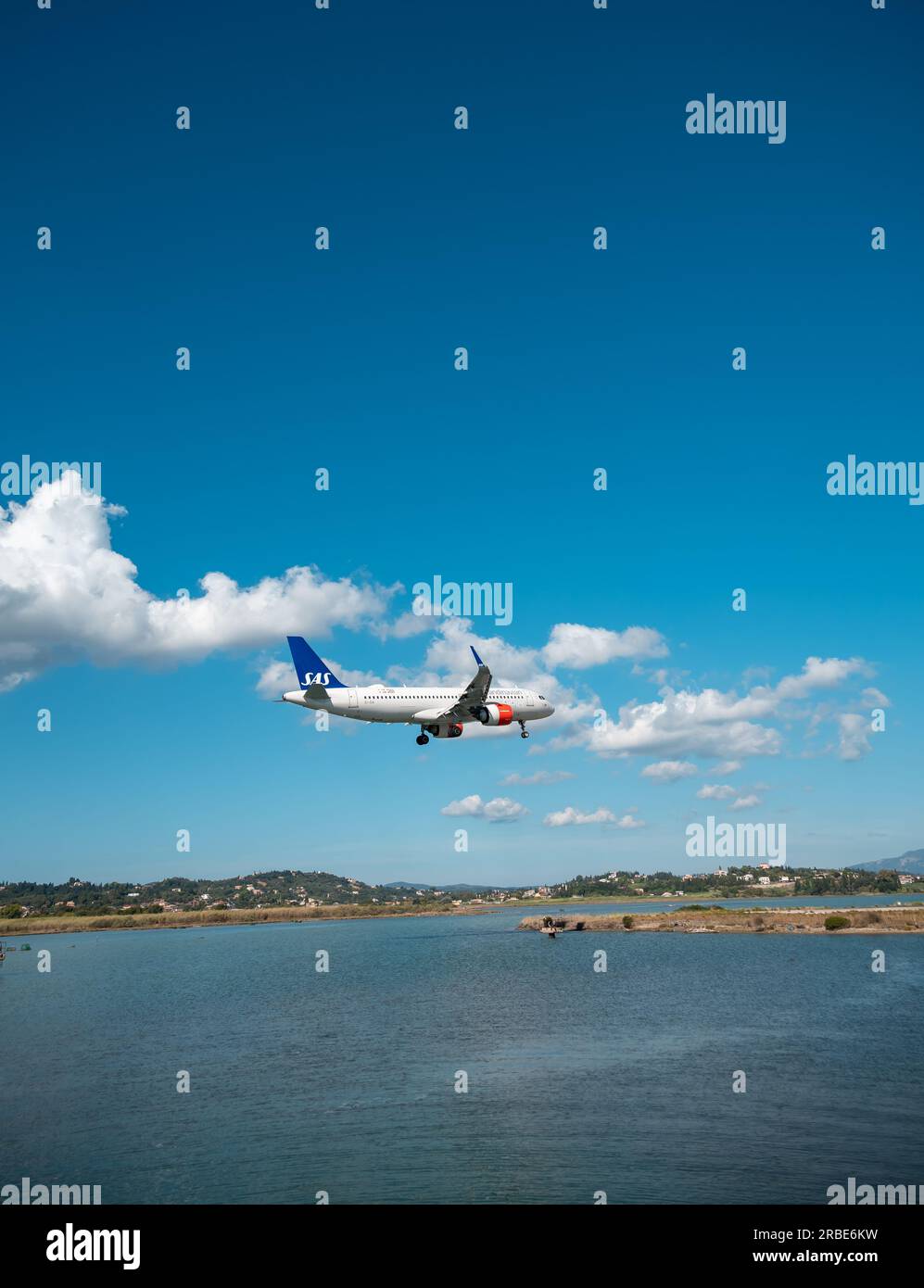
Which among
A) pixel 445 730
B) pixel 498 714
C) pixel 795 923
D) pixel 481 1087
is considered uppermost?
pixel 498 714

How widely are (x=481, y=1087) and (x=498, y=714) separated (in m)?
24.1

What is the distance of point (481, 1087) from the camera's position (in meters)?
62.5

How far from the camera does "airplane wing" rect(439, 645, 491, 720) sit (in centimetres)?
6531

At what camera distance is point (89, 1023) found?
98.1 metres

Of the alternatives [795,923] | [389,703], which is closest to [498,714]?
[389,703]

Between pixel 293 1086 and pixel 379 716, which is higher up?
pixel 379 716

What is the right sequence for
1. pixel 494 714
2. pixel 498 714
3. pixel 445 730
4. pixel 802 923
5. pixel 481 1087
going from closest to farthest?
pixel 481 1087
pixel 445 730
pixel 494 714
pixel 498 714
pixel 802 923

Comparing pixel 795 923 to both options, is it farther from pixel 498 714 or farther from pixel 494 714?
pixel 494 714

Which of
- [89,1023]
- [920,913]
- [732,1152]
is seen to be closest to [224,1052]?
[89,1023]

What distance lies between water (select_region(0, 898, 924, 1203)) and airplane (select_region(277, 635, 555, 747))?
77.2 feet
